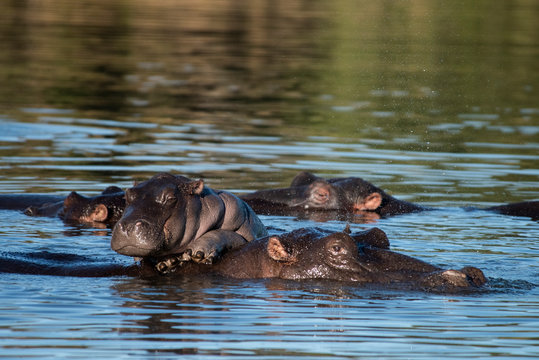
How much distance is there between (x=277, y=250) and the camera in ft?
31.4

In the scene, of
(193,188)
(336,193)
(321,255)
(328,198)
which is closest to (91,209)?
(328,198)

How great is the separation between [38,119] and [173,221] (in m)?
14.6

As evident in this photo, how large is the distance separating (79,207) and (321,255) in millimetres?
5031

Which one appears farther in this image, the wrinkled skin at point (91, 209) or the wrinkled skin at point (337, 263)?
the wrinkled skin at point (91, 209)

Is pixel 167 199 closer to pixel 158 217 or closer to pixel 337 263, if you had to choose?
pixel 158 217

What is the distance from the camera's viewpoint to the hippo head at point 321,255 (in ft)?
31.2

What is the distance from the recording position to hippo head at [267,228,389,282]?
951 cm

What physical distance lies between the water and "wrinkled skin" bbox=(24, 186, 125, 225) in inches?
10.5

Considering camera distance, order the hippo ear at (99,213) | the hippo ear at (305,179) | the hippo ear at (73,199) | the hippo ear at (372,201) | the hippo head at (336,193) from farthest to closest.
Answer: the hippo ear at (305,179)
the hippo head at (336,193)
the hippo ear at (372,201)
the hippo ear at (73,199)
the hippo ear at (99,213)

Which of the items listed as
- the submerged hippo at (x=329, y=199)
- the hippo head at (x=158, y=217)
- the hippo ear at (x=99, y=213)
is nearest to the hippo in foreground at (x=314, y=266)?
the hippo head at (x=158, y=217)

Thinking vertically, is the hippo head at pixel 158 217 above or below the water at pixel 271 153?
above

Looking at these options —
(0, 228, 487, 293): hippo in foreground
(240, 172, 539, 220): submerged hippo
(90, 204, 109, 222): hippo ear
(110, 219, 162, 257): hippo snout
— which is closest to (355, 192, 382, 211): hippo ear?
(240, 172, 539, 220): submerged hippo

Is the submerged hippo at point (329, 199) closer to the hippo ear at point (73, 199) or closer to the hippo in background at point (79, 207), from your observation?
the hippo in background at point (79, 207)

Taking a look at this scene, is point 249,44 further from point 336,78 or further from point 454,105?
point 454,105
